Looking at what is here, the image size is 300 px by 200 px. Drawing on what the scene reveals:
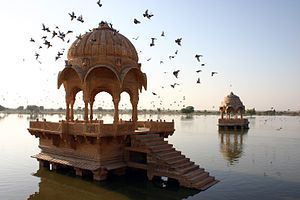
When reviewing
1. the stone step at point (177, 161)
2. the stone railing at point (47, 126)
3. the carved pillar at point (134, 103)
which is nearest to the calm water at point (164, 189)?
the stone step at point (177, 161)

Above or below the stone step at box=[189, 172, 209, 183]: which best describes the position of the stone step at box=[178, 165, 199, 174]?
above

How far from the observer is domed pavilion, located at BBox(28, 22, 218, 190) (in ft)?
56.3

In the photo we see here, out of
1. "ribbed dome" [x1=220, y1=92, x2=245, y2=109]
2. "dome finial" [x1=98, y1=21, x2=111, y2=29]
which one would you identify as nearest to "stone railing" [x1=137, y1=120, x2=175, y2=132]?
"dome finial" [x1=98, y1=21, x2=111, y2=29]

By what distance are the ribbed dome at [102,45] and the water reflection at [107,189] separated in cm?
695

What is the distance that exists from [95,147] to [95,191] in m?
2.53

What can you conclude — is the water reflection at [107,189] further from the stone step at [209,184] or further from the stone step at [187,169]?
the stone step at [187,169]

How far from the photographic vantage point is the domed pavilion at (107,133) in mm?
17156

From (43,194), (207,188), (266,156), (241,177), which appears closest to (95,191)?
(43,194)

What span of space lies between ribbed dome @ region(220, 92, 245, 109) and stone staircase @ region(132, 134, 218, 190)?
39447 mm

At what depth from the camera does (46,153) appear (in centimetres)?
2083

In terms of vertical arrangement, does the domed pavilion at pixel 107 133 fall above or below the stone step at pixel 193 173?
above

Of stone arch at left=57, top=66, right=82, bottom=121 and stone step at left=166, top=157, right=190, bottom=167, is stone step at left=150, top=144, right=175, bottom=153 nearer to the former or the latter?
stone step at left=166, top=157, right=190, bottom=167

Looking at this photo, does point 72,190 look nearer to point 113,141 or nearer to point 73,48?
point 113,141

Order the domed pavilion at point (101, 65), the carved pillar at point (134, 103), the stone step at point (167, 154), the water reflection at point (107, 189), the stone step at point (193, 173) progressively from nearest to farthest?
the water reflection at point (107, 189), the stone step at point (193, 173), the stone step at point (167, 154), the domed pavilion at point (101, 65), the carved pillar at point (134, 103)
